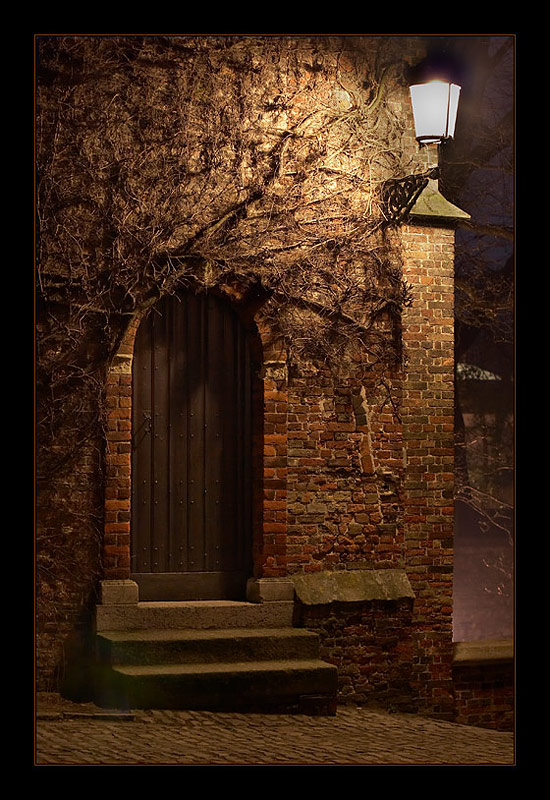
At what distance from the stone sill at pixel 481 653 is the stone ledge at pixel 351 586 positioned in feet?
3.97

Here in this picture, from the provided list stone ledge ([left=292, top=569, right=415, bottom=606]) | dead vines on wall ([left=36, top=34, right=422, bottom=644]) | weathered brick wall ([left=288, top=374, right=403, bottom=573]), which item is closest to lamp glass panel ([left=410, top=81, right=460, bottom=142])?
dead vines on wall ([left=36, top=34, right=422, bottom=644])

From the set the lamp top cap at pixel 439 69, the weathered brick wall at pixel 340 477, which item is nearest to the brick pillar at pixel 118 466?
the weathered brick wall at pixel 340 477

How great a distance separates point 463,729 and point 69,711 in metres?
2.97

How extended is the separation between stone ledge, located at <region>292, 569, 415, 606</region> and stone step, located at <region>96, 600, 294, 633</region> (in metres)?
0.20

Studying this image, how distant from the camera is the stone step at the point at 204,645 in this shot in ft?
26.0

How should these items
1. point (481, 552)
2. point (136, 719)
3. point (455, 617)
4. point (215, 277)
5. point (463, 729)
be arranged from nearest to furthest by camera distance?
point (136, 719), point (463, 729), point (215, 277), point (455, 617), point (481, 552)

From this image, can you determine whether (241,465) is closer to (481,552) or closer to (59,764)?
(59,764)

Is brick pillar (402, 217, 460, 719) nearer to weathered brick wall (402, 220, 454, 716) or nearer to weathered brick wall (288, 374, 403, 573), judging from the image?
weathered brick wall (402, 220, 454, 716)

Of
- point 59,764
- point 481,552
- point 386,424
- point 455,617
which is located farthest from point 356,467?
point 481,552

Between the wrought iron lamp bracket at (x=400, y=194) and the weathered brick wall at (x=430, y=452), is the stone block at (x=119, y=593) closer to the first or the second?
the weathered brick wall at (x=430, y=452)

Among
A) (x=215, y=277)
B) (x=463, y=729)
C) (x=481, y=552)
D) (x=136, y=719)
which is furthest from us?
(x=481, y=552)

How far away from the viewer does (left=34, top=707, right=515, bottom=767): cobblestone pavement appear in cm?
650

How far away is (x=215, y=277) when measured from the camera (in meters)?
8.66

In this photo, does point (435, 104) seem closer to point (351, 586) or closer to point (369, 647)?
point (351, 586)
